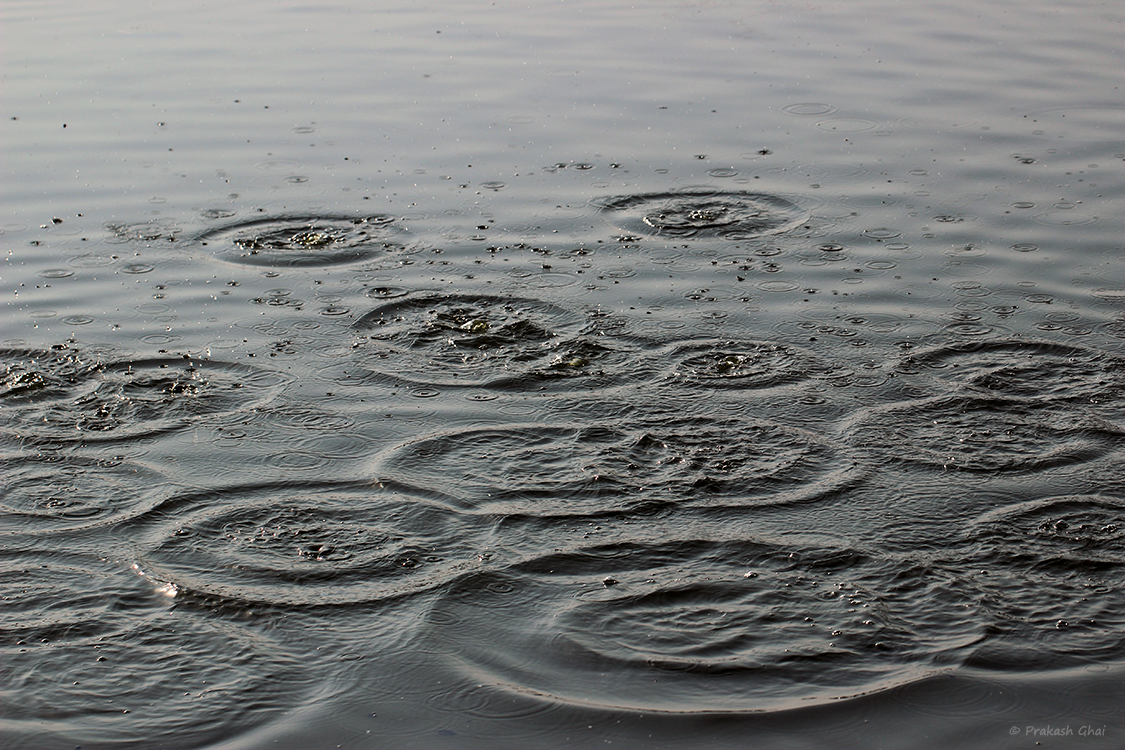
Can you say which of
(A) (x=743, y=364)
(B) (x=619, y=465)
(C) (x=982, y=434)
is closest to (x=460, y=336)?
(A) (x=743, y=364)

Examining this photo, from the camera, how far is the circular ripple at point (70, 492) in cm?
550

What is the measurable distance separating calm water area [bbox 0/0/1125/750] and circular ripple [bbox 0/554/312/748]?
0.05ft

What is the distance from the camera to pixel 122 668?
4582 millimetres

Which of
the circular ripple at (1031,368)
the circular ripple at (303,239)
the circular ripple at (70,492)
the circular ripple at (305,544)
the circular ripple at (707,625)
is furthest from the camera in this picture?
the circular ripple at (303,239)

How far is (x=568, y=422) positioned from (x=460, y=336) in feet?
4.26

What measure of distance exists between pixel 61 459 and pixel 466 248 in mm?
3448

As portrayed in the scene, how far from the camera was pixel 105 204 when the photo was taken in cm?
974

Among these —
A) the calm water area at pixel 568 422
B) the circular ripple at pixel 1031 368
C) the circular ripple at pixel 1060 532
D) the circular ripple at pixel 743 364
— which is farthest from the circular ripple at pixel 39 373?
the circular ripple at pixel 1060 532

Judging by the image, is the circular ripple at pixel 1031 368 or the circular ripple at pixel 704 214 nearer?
the circular ripple at pixel 1031 368

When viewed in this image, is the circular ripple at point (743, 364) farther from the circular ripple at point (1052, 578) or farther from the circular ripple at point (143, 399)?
the circular ripple at point (143, 399)

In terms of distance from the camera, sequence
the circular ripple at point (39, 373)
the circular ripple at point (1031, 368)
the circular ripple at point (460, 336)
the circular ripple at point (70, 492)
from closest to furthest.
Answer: the circular ripple at point (70, 492)
the circular ripple at point (1031, 368)
the circular ripple at point (39, 373)
the circular ripple at point (460, 336)

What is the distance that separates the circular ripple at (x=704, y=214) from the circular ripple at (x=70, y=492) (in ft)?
14.2

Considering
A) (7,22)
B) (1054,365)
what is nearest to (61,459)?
(1054,365)

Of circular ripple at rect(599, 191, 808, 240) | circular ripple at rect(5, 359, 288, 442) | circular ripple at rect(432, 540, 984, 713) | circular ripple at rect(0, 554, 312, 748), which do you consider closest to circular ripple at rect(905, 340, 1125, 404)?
circular ripple at rect(432, 540, 984, 713)
